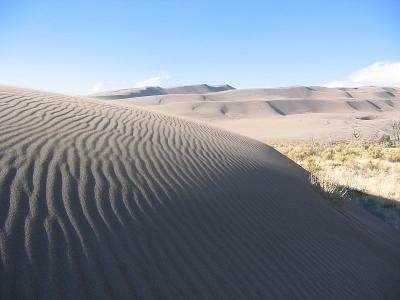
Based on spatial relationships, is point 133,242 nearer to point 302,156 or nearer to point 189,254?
point 189,254

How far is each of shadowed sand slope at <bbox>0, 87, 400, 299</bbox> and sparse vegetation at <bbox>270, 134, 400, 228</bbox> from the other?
4.77ft

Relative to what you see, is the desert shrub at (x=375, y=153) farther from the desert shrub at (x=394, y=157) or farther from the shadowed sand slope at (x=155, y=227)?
the shadowed sand slope at (x=155, y=227)

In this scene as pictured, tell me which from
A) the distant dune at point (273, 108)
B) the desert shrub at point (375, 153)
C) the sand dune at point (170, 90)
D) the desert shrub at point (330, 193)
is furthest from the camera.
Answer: the sand dune at point (170, 90)

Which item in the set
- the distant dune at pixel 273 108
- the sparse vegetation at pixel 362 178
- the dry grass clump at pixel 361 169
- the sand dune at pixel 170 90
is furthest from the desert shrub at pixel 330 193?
the sand dune at pixel 170 90

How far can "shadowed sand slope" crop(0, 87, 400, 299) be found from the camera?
305 cm

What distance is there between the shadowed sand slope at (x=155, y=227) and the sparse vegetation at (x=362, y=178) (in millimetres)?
1455

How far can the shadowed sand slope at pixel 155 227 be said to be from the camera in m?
3.05

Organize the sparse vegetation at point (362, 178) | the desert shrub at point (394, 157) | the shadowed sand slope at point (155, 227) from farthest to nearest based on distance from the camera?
the desert shrub at point (394, 157) → the sparse vegetation at point (362, 178) → the shadowed sand slope at point (155, 227)

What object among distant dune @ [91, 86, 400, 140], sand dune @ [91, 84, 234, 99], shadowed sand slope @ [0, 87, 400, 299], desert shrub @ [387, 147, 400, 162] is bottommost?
sand dune @ [91, 84, 234, 99]

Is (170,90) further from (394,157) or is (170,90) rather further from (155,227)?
(155,227)

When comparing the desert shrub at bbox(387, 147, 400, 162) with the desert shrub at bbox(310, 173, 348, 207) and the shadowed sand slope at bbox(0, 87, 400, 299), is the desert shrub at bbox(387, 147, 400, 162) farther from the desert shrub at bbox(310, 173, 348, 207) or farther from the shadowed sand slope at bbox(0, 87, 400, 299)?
the shadowed sand slope at bbox(0, 87, 400, 299)

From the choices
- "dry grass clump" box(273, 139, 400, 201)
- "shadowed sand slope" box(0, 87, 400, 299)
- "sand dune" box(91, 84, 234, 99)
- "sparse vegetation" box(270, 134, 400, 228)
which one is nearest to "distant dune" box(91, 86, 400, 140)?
"sand dune" box(91, 84, 234, 99)

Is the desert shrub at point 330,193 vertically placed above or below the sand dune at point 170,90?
above

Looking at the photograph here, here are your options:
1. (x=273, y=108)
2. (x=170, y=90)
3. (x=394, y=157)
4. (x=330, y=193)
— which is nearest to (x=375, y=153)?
(x=394, y=157)
